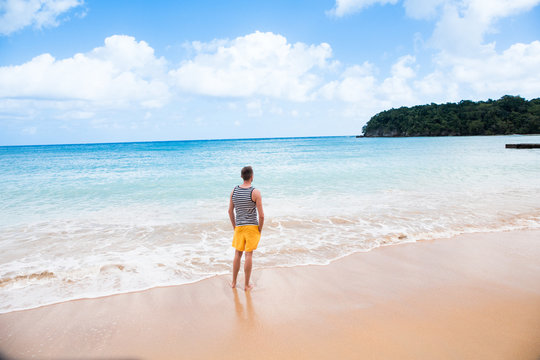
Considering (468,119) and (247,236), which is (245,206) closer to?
(247,236)

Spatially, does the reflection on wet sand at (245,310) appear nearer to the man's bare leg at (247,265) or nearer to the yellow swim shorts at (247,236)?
the man's bare leg at (247,265)

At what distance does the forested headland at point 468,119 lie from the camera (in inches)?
3851

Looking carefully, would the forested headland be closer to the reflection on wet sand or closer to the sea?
the sea

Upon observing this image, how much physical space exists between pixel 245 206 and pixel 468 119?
12752 centimetres

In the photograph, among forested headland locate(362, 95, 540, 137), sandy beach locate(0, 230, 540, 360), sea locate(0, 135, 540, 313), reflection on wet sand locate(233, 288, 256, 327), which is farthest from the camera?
forested headland locate(362, 95, 540, 137)

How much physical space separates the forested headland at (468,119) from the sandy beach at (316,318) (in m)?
119

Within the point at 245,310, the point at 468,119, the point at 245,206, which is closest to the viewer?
the point at 245,310

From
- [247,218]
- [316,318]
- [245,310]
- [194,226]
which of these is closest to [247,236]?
[247,218]

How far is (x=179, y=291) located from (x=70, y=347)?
145 centimetres

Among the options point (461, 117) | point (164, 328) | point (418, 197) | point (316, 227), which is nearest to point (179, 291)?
point (164, 328)

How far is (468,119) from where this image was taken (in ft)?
354

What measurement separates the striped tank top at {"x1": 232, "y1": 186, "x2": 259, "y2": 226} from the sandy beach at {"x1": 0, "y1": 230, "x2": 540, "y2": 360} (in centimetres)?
103

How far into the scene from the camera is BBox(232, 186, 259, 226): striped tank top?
13.7ft

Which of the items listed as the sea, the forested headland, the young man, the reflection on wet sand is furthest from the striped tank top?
the forested headland
